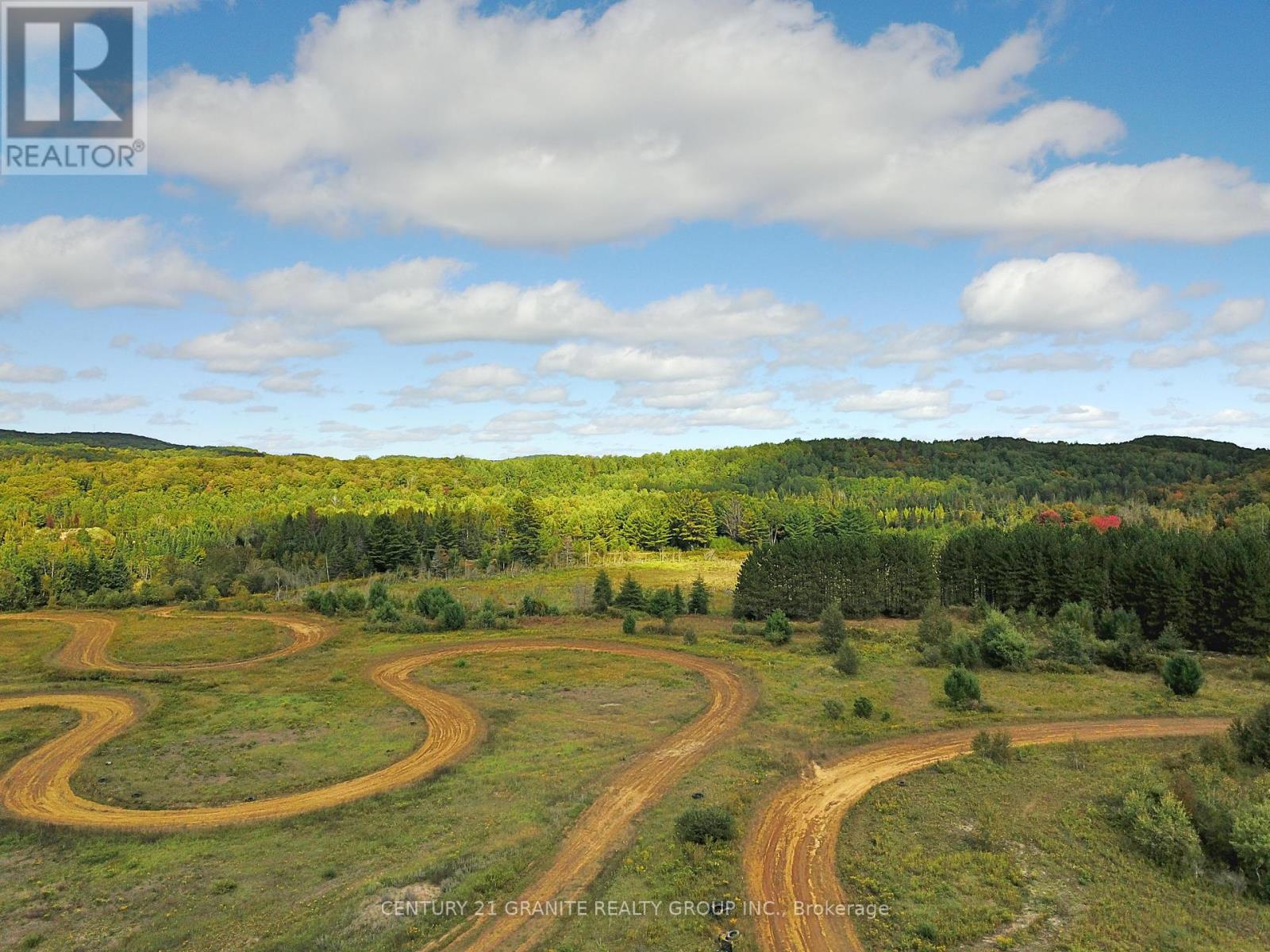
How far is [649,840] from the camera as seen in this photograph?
A: 1131 inches

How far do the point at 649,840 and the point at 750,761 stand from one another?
10.6 metres

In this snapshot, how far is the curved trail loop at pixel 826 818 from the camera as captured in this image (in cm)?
2238

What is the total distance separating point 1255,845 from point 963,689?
949 inches

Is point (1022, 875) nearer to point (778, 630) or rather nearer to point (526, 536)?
point (778, 630)

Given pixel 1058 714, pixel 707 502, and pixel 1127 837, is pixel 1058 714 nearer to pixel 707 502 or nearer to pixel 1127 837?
pixel 1127 837

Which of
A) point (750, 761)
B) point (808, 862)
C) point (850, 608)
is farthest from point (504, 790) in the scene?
point (850, 608)

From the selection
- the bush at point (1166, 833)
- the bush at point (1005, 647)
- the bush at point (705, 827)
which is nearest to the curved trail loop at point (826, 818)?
the bush at point (705, 827)

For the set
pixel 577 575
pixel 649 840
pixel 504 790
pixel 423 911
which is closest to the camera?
pixel 423 911

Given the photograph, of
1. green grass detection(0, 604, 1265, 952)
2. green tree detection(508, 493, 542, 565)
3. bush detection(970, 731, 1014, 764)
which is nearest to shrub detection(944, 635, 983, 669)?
green grass detection(0, 604, 1265, 952)

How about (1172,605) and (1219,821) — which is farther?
→ (1172,605)

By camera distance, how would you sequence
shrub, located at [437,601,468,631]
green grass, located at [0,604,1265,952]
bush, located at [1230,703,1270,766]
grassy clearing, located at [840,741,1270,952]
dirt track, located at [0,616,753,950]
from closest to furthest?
grassy clearing, located at [840,741,1270,952]
green grass, located at [0,604,1265,952]
dirt track, located at [0,616,753,950]
bush, located at [1230,703,1270,766]
shrub, located at [437,601,468,631]

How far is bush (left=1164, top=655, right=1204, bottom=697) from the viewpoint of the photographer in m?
50.0

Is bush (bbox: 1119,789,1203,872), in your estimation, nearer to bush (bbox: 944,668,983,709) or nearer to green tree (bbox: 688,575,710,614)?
bush (bbox: 944,668,983,709)

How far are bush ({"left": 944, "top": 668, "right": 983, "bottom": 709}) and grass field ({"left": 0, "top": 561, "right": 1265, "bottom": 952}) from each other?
1441 mm
